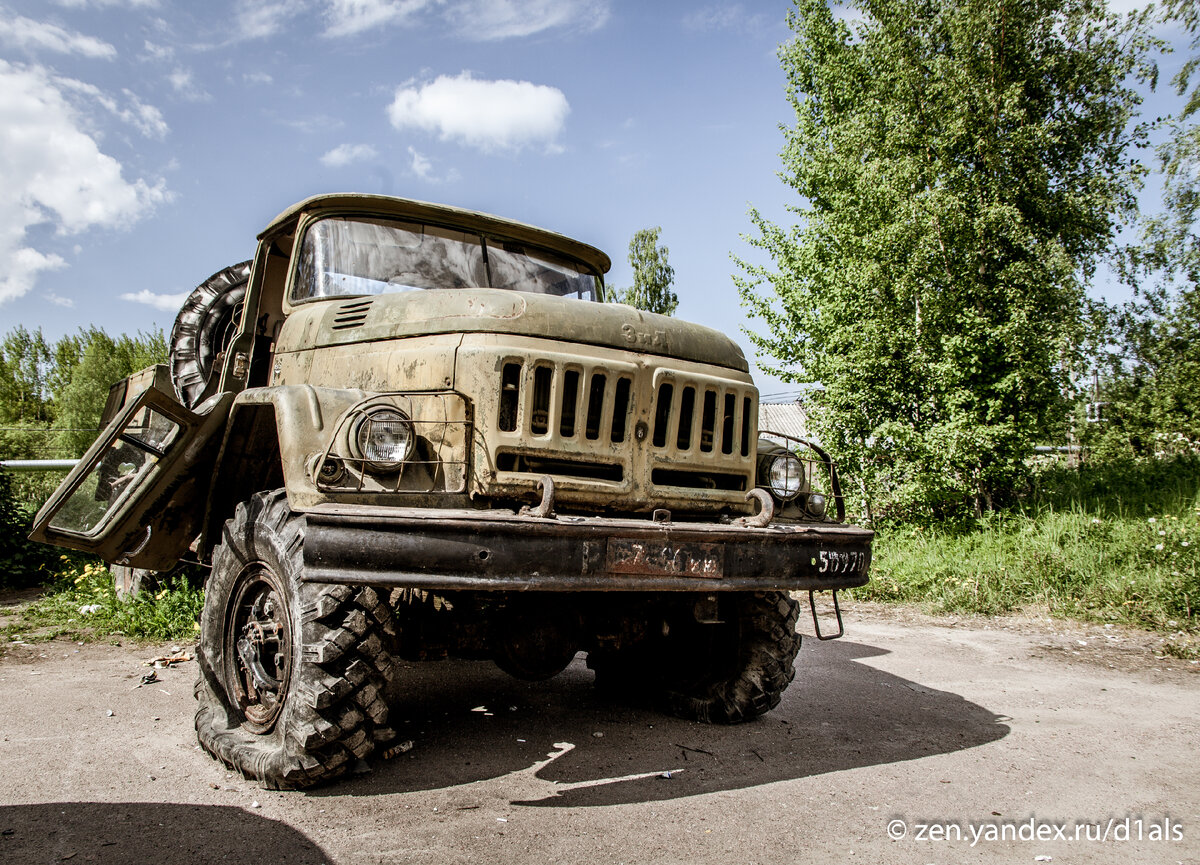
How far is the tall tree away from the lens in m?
11.1

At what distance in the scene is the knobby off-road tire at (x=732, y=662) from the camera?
177 inches

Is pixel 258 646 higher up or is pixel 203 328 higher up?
pixel 203 328

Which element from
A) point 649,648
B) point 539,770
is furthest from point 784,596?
point 539,770

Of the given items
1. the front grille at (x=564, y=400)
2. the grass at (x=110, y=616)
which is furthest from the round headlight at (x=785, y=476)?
the grass at (x=110, y=616)

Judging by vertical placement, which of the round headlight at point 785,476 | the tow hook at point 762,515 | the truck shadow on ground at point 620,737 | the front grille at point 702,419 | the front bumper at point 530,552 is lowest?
the truck shadow on ground at point 620,737

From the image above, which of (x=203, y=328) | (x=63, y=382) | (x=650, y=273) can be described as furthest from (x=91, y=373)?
(x=203, y=328)

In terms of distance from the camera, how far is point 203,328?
7238 millimetres

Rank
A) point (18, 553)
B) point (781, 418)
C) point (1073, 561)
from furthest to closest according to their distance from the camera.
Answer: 1. point (781, 418)
2. point (18, 553)
3. point (1073, 561)

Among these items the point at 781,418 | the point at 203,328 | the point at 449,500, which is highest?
the point at 781,418

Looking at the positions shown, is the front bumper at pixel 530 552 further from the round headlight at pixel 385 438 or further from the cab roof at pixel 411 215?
the cab roof at pixel 411 215

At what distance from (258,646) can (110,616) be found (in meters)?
4.05

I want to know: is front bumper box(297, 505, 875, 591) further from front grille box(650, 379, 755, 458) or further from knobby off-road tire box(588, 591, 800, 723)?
knobby off-road tire box(588, 591, 800, 723)

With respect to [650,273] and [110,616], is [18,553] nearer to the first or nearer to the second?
[110,616]

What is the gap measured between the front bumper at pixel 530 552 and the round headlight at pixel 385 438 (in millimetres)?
324
